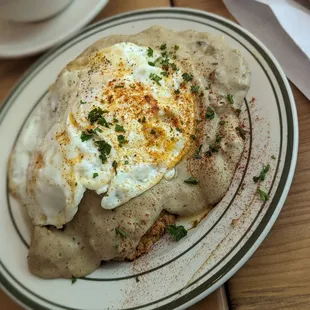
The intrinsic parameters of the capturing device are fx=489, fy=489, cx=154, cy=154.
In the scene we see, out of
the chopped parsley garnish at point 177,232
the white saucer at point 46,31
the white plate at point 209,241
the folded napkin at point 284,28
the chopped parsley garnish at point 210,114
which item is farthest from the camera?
the white saucer at point 46,31

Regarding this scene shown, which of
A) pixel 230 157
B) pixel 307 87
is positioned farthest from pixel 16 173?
pixel 307 87

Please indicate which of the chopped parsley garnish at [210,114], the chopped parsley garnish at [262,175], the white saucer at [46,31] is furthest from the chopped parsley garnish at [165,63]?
the white saucer at [46,31]

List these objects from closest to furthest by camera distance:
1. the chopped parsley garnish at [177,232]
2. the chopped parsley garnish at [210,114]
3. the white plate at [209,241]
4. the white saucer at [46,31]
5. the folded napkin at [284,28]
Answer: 1. the white plate at [209,241]
2. the chopped parsley garnish at [177,232]
3. the chopped parsley garnish at [210,114]
4. the folded napkin at [284,28]
5. the white saucer at [46,31]

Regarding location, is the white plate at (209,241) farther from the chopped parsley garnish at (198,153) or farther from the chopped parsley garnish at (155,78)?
the chopped parsley garnish at (155,78)

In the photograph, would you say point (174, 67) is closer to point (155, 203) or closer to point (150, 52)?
point (150, 52)

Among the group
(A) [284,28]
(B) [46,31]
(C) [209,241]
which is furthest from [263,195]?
(B) [46,31]
